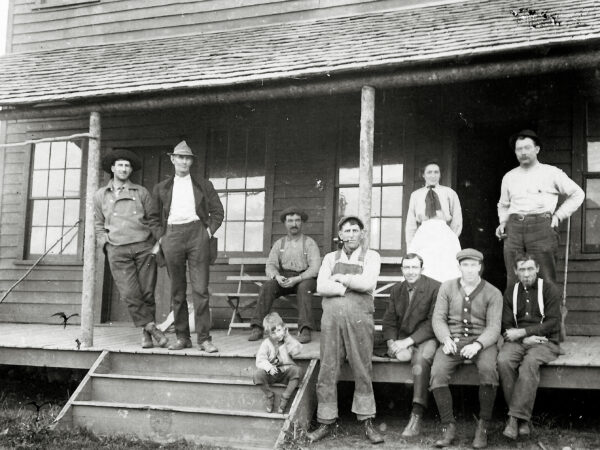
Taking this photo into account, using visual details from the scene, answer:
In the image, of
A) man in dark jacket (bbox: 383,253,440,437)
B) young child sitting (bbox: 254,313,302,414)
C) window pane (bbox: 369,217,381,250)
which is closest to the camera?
man in dark jacket (bbox: 383,253,440,437)

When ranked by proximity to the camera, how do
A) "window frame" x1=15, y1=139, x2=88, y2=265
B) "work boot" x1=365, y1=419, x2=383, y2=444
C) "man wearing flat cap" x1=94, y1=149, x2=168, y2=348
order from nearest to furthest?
"work boot" x1=365, y1=419, x2=383, y2=444, "man wearing flat cap" x1=94, y1=149, x2=168, y2=348, "window frame" x1=15, y1=139, x2=88, y2=265

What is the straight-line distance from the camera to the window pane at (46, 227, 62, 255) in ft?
33.3

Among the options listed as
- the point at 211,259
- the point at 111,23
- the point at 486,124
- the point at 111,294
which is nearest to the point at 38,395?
the point at 111,294

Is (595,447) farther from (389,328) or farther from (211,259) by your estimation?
(211,259)

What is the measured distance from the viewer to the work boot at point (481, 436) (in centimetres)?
548

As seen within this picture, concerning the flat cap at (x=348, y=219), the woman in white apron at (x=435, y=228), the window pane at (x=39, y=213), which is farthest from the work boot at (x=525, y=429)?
the window pane at (x=39, y=213)

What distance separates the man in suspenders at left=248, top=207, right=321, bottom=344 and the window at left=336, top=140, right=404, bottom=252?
923 mm

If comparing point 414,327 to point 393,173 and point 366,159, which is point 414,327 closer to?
Answer: point 366,159

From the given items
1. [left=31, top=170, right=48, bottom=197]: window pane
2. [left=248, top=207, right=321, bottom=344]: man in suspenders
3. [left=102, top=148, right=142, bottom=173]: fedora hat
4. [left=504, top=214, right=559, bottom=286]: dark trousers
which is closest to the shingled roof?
[left=102, top=148, right=142, bottom=173]: fedora hat

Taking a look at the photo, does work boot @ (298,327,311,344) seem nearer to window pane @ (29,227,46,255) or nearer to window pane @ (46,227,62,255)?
window pane @ (46,227,62,255)

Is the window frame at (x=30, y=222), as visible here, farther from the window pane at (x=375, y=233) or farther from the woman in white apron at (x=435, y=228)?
the woman in white apron at (x=435, y=228)

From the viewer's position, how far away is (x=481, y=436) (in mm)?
5500

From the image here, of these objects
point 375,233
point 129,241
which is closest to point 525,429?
point 375,233

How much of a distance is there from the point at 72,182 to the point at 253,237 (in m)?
2.90
